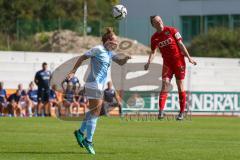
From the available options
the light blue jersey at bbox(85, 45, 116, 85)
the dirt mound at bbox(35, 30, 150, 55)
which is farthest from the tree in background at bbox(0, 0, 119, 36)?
the light blue jersey at bbox(85, 45, 116, 85)

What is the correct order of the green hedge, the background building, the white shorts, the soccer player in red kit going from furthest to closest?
the background building, the green hedge, the soccer player in red kit, the white shorts

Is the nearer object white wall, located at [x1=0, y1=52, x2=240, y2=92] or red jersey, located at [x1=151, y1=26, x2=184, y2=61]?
red jersey, located at [x1=151, y1=26, x2=184, y2=61]

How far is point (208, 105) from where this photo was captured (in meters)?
39.6

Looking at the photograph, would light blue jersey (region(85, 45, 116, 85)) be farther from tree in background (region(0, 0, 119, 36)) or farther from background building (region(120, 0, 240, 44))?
background building (region(120, 0, 240, 44))

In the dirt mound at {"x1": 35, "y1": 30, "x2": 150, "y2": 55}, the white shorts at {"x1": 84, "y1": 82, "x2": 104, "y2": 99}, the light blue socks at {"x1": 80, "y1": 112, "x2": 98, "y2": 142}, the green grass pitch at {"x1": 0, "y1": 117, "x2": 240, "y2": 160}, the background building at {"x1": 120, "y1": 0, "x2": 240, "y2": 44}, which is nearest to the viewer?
the green grass pitch at {"x1": 0, "y1": 117, "x2": 240, "y2": 160}

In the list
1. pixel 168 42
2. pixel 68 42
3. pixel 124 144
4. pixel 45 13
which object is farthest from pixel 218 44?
pixel 124 144

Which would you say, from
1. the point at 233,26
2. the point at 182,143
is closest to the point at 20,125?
the point at 182,143

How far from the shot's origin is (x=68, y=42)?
5703cm

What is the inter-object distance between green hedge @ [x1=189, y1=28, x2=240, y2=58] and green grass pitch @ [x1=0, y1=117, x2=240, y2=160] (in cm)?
3587

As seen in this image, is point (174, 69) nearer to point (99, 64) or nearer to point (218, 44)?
point (99, 64)

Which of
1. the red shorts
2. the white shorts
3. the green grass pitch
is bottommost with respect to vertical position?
the green grass pitch

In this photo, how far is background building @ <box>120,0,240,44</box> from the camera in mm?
70625

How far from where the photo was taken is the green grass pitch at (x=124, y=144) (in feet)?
48.6

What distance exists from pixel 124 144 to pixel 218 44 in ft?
143
